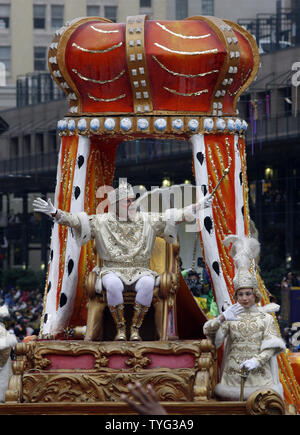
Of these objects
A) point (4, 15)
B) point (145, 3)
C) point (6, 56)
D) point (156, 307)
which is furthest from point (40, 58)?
point (156, 307)

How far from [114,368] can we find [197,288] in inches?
191

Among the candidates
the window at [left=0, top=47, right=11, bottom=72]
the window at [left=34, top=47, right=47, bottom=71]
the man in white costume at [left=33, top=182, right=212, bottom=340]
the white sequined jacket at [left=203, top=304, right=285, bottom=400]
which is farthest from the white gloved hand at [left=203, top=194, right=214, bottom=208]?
the window at [left=34, top=47, right=47, bottom=71]

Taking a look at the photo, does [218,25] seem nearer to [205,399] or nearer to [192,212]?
[192,212]

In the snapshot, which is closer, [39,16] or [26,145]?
[39,16]

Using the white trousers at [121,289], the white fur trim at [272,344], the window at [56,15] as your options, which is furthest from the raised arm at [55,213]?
the window at [56,15]

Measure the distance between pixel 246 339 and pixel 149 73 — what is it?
9.74 ft

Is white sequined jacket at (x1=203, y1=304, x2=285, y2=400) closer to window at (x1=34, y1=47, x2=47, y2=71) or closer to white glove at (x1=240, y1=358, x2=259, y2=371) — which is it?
white glove at (x1=240, y1=358, x2=259, y2=371)

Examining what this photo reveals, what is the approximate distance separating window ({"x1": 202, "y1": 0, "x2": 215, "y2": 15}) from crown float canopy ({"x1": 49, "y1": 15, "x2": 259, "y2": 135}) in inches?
543

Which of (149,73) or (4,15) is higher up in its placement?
(4,15)

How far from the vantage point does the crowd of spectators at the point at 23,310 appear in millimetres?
22453

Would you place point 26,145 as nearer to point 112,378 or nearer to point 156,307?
point 156,307

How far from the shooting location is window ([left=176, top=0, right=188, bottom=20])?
89.7ft

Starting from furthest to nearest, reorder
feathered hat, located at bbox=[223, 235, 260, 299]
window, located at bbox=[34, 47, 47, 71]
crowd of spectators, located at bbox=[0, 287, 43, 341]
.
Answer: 1. window, located at bbox=[34, 47, 47, 71]
2. crowd of spectators, located at bbox=[0, 287, 43, 341]
3. feathered hat, located at bbox=[223, 235, 260, 299]

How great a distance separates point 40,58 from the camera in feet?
123
